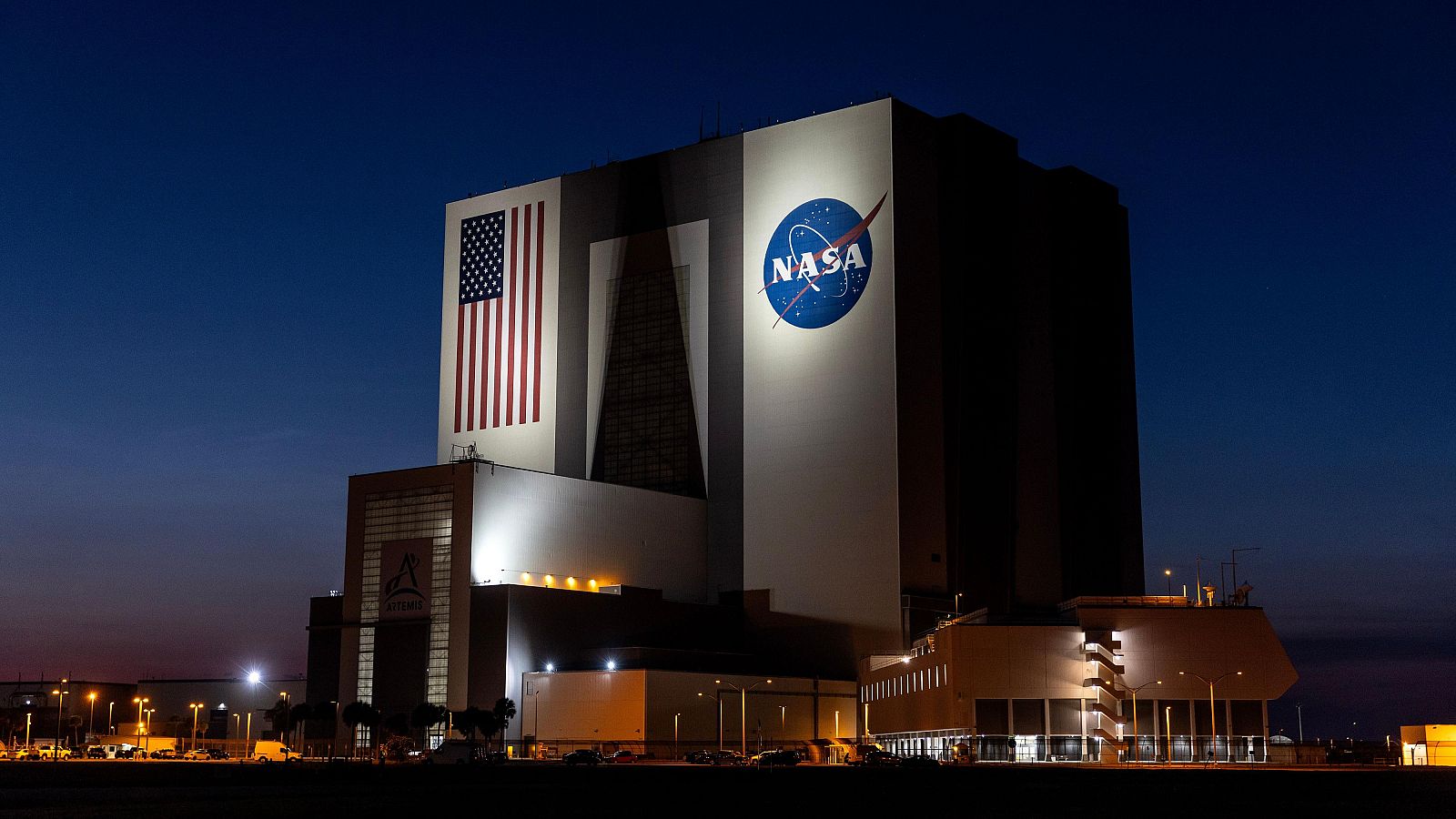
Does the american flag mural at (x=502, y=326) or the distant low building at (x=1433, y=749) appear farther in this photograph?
the american flag mural at (x=502, y=326)

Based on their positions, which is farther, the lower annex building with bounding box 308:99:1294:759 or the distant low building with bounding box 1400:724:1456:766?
the lower annex building with bounding box 308:99:1294:759

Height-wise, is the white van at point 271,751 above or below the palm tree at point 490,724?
below

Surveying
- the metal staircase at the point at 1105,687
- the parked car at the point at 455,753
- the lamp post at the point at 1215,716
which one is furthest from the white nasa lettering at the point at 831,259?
the parked car at the point at 455,753

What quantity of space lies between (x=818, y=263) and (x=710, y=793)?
71337mm

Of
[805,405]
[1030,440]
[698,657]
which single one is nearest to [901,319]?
[805,405]

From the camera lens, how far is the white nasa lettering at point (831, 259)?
121188mm

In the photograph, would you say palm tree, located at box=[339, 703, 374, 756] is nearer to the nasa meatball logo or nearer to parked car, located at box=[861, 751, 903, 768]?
parked car, located at box=[861, 751, 903, 768]

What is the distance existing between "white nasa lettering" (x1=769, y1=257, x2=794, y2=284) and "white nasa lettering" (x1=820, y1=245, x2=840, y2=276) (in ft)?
10.8

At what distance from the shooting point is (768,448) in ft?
408

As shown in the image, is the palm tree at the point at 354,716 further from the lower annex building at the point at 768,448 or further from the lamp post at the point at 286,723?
the lamp post at the point at 286,723

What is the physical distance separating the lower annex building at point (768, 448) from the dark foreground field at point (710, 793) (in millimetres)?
29985

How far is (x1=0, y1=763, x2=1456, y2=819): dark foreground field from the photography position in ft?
148

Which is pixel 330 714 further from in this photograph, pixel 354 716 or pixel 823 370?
pixel 823 370

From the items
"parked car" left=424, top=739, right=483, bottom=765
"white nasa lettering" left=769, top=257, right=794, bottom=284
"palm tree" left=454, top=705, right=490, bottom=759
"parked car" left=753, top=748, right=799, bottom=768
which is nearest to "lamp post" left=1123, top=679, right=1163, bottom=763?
"parked car" left=753, top=748, right=799, bottom=768
